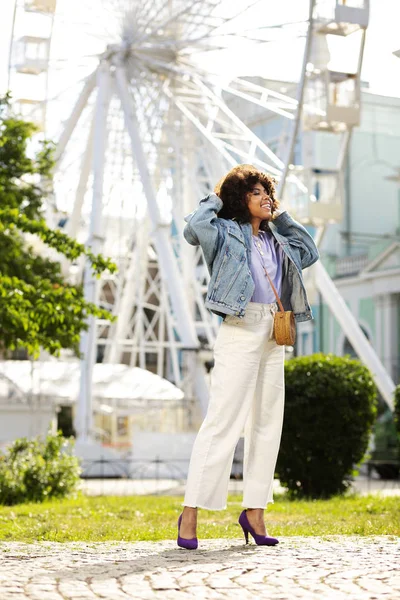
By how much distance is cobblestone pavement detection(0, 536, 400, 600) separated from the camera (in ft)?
14.4

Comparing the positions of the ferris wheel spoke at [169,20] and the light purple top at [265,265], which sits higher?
the ferris wheel spoke at [169,20]

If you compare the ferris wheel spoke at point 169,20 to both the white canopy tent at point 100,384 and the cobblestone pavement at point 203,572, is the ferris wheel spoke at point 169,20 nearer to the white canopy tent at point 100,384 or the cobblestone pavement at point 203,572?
the white canopy tent at point 100,384

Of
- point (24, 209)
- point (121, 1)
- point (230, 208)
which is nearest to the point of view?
point (230, 208)

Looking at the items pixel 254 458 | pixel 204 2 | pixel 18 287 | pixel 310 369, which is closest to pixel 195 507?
pixel 254 458

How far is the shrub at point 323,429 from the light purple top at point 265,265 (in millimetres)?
Result: 7394

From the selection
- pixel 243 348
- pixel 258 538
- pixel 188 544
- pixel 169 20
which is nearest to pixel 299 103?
A: pixel 169 20

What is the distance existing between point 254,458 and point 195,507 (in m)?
0.41

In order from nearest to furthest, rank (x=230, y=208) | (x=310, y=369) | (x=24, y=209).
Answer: (x=230, y=208)
(x=310, y=369)
(x=24, y=209)

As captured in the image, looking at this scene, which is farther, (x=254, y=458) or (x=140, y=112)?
(x=140, y=112)

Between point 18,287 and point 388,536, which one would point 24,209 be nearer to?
point 18,287

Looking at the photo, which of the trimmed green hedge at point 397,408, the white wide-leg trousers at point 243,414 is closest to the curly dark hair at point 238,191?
the white wide-leg trousers at point 243,414

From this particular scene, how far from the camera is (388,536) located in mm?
6609

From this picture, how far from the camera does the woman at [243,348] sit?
5730 mm

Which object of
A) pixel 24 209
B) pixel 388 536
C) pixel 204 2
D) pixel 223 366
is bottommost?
pixel 388 536
